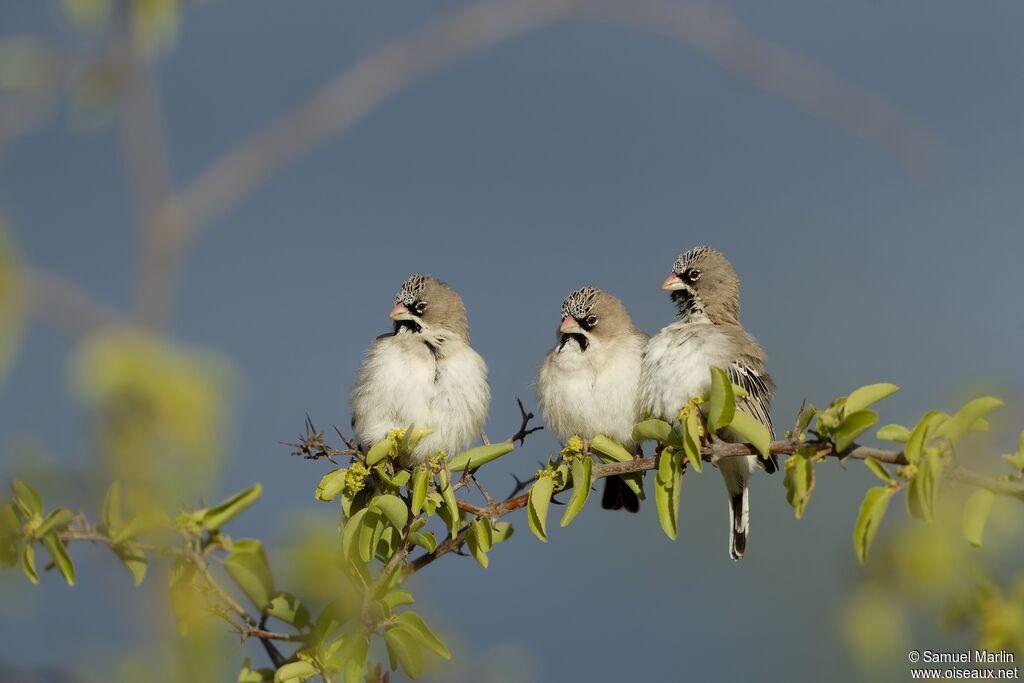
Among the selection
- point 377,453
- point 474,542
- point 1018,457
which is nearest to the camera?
point 1018,457

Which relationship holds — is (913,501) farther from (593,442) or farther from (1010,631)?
(593,442)

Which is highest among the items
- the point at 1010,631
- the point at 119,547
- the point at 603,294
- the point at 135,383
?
the point at 603,294

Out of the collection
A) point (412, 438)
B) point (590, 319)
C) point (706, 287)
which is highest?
point (706, 287)

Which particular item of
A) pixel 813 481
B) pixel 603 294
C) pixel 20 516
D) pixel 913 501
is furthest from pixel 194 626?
pixel 603 294

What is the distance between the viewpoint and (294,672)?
3.70 m

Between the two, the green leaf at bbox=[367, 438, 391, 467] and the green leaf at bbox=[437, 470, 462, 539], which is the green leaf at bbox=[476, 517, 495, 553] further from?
the green leaf at bbox=[367, 438, 391, 467]

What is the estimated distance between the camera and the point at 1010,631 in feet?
10.5

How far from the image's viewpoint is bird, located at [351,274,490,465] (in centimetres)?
675

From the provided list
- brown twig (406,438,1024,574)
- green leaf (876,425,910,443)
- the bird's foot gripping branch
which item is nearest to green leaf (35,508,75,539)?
the bird's foot gripping branch

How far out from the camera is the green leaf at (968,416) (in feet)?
10.6

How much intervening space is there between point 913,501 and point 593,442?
4.82ft

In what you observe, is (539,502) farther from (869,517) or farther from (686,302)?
(686,302)

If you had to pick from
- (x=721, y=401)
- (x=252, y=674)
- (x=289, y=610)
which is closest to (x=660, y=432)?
(x=721, y=401)

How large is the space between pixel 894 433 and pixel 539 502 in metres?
1.27
